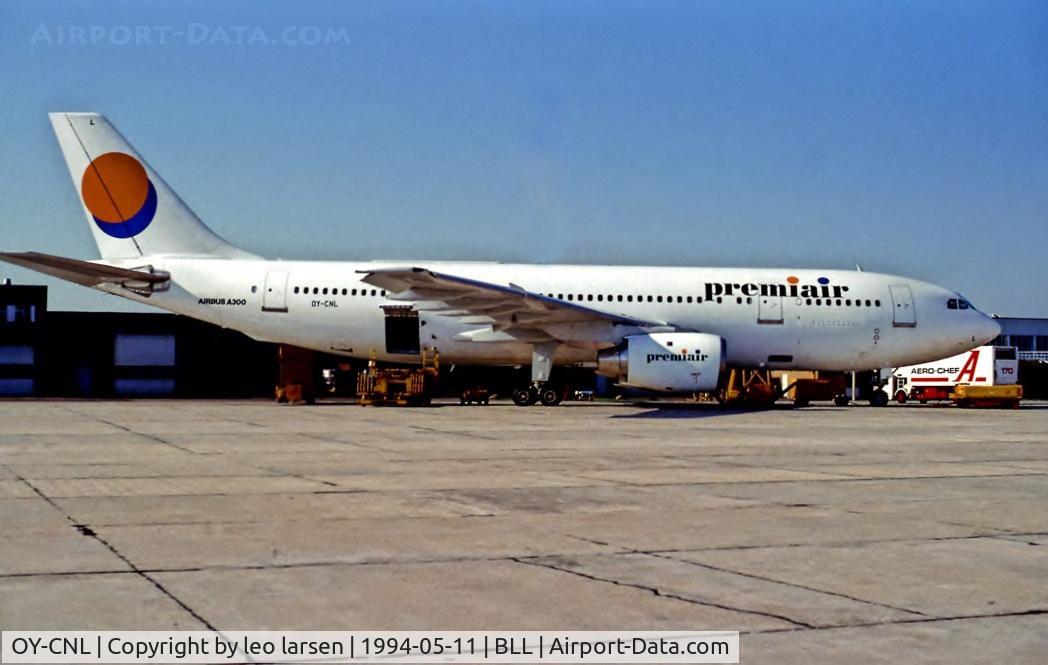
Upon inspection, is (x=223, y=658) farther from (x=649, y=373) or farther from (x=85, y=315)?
(x=85, y=315)

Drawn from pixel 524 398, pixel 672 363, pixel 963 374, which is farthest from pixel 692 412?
pixel 963 374

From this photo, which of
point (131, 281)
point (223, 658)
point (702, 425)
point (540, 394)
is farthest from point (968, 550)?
point (131, 281)

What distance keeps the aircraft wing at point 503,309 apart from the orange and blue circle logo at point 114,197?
732 centimetres

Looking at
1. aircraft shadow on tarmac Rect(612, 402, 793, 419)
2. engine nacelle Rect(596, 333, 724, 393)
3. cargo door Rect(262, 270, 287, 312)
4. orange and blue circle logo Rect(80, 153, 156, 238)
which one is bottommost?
aircraft shadow on tarmac Rect(612, 402, 793, 419)

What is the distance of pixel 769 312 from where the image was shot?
29.4 m

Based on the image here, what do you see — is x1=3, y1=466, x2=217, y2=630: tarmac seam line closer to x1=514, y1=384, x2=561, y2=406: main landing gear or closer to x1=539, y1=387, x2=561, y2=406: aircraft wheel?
x1=514, y1=384, x2=561, y2=406: main landing gear

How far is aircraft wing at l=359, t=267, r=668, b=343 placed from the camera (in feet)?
84.2

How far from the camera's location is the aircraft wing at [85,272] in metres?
27.0

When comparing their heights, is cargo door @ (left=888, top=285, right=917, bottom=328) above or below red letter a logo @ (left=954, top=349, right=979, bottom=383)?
above

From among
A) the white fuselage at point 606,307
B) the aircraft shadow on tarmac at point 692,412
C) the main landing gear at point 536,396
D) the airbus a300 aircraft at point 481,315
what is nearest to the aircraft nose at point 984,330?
the airbus a300 aircraft at point 481,315

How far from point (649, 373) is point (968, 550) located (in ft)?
63.3

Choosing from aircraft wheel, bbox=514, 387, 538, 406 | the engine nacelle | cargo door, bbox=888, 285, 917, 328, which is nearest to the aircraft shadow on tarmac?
the engine nacelle

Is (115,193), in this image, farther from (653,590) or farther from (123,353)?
(653,590)

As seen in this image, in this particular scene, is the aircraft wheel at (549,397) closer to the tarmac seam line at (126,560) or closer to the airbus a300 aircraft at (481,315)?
the airbus a300 aircraft at (481,315)
